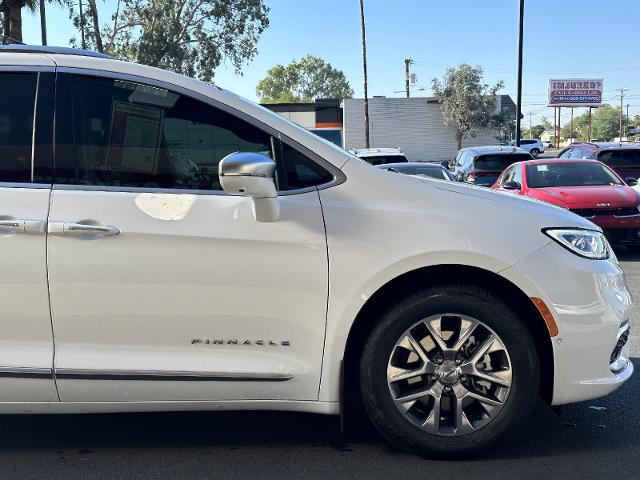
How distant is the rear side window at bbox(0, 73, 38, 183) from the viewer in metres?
2.93

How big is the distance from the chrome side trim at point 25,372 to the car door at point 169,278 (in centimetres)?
7

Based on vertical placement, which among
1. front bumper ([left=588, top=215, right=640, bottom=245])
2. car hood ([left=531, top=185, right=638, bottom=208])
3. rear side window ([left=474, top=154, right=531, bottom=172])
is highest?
rear side window ([left=474, top=154, right=531, bottom=172])

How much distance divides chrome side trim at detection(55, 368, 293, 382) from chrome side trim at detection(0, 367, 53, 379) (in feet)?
0.16

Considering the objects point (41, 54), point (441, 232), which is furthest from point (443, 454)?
point (41, 54)

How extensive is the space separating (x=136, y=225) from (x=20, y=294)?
583 mm

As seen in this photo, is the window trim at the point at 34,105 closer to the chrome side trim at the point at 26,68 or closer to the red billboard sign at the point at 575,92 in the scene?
the chrome side trim at the point at 26,68

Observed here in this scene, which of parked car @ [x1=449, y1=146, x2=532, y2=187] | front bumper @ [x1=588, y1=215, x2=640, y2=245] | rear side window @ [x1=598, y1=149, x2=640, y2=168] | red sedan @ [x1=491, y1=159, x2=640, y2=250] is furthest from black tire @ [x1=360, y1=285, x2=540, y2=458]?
rear side window @ [x1=598, y1=149, x2=640, y2=168]

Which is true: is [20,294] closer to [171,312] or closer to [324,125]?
[171,312]

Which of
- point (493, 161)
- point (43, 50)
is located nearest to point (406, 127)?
point (493, 161)

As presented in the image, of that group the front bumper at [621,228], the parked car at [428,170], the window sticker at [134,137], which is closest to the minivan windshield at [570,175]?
the front bumper at [621,228]

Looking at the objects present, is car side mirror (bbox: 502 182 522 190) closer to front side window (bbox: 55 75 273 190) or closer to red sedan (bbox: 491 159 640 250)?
red sedan (bbox: 491 159 640 250)

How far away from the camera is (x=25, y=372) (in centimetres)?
287

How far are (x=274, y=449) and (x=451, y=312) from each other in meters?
1.15

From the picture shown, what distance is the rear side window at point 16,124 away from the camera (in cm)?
293
